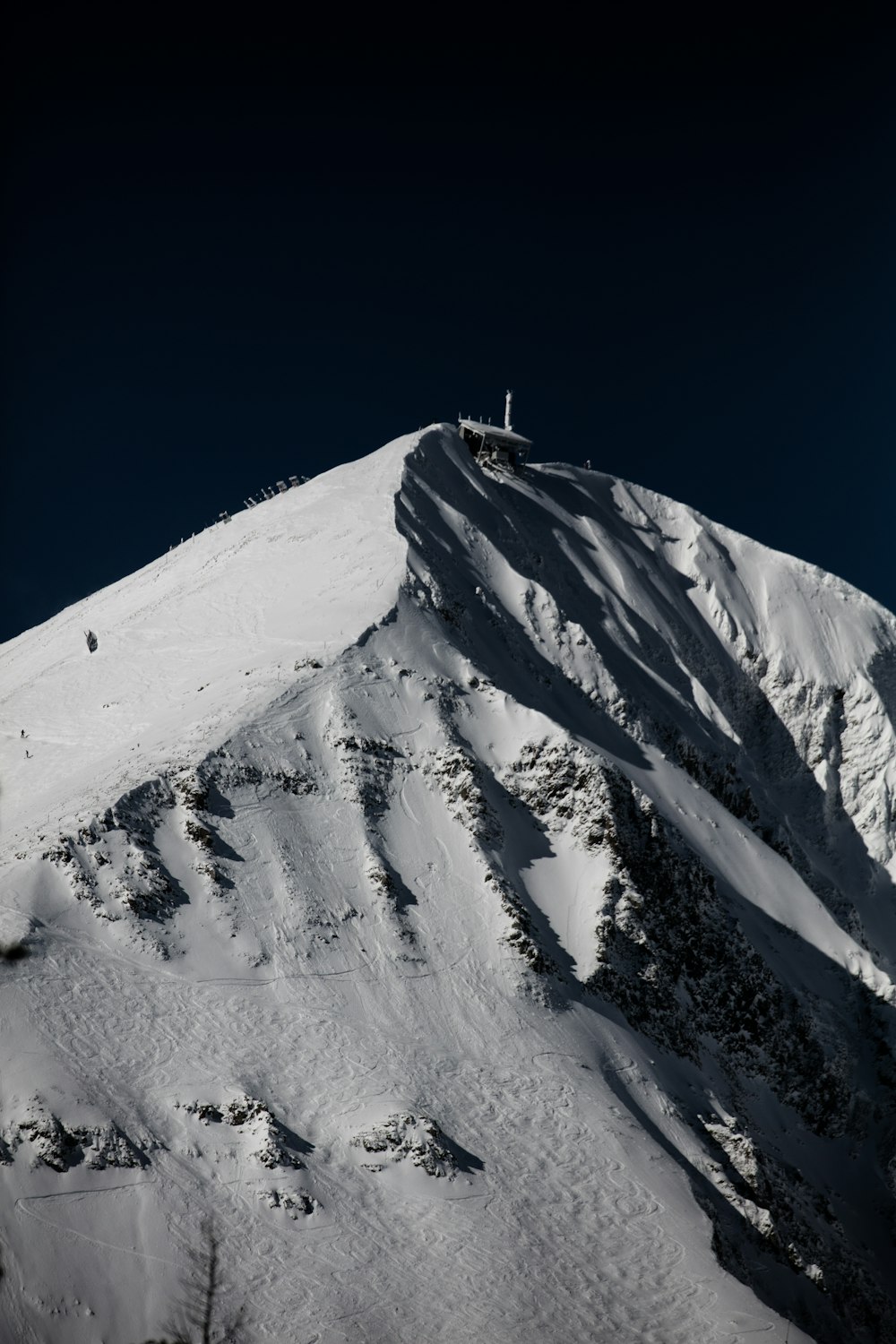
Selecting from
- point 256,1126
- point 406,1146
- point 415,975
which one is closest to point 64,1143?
point 256,1126

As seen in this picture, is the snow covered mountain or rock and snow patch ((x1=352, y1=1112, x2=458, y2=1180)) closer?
the snow covered mountain

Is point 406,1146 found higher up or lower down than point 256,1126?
lower down

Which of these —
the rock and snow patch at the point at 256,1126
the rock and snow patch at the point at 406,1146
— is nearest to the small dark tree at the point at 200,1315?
the rock and snow patch at the point at 256,1126

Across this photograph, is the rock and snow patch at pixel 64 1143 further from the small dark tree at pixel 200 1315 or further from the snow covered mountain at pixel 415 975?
the small dark tree at pixel 200 1315

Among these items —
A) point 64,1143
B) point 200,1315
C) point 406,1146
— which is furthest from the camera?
point 406,1146

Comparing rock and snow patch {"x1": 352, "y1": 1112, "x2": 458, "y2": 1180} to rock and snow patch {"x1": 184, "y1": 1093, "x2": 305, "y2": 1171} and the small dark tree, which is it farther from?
the small dark tree

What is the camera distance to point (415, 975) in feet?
160

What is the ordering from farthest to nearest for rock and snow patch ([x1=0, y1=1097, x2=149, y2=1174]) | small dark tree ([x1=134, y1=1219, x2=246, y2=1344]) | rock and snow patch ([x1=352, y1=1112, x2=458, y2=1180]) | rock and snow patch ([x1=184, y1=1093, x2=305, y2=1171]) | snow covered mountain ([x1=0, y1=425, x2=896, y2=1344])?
1. rock and snow patch ([x1=352, y1=1112, x2=458, y2=1180])
2. rock and snow patch ([x1=184, y1=1093, x2=305, y2=1171])
3. snow covered mountain ([x1=0, y1=425, x2=896, y2=1344])
4. rock and snow patch ([x1=0, y1=1097, x2=149, y2=1174])
5. small dark tree ([x1=134, y1=1219, x2=246, y2=1344])

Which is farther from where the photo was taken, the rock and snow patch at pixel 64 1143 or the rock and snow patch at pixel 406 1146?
the rock and snow patch at pixel 406 1146

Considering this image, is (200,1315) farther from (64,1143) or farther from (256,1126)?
(256,1126)

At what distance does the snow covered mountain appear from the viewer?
36.3 meters

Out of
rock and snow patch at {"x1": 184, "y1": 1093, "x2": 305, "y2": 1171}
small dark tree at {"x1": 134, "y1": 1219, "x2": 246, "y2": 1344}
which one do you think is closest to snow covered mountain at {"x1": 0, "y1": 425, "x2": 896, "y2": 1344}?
rock and snow patch at {"x1": 184, "y1": 1093, "x2": 305, "y2": 1171}

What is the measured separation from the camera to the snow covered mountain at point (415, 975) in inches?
1431

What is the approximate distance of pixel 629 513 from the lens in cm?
10688
